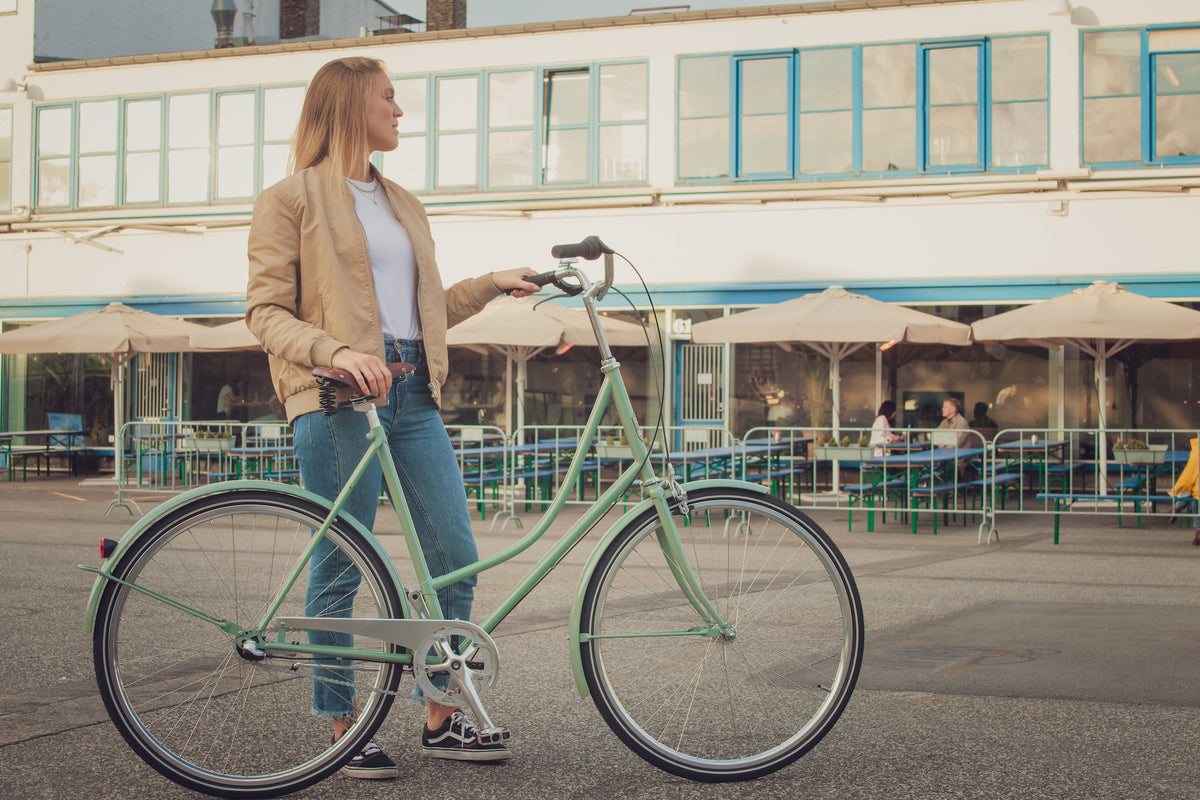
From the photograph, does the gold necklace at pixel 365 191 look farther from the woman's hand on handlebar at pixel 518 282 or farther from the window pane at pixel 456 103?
the window pane at pixel 456 103

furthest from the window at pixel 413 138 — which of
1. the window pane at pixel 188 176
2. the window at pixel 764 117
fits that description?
the window at pixel 764 117

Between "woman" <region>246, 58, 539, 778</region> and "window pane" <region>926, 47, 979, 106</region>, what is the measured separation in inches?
622

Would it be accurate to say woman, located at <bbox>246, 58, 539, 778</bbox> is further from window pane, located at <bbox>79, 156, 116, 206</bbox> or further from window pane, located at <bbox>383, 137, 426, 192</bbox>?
window pane, located at <bbox>79, 156, 116, 206</bbox>

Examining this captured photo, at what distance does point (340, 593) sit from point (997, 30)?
17.0 m

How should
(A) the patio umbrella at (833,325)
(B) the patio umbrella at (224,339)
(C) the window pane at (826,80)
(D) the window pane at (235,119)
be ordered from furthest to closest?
(D) the window pane at (235,119) < (C) the window pane at (826,80) < (B) the patio umbrella at (224,339) < (A) the patio umbrella at (833,325)

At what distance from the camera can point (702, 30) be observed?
64.4ft

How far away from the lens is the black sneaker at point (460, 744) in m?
3.98

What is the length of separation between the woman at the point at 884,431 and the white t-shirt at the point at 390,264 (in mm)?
8815

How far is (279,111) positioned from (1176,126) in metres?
13.8

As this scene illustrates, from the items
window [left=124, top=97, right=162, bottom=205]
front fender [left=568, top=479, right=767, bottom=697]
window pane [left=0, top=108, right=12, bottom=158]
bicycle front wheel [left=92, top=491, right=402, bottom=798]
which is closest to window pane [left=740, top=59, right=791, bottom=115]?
window [left=124, top=97, right=162, bottom=205]

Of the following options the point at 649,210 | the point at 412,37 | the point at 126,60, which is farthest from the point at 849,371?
the point at 126,60

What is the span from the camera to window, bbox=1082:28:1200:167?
17.8m

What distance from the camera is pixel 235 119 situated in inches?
868

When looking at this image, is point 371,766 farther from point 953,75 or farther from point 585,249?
point 953,75
